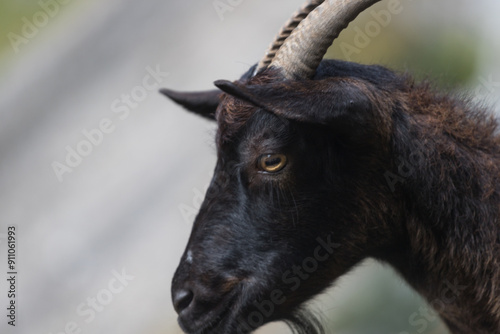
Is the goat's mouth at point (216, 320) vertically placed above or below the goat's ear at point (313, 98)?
below

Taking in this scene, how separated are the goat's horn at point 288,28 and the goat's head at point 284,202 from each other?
0.15 meters

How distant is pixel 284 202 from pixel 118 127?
336 inches

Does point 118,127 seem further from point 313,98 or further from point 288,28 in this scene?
point 313,98

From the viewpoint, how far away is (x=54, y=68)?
499 inches

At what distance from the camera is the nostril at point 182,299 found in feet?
13.7

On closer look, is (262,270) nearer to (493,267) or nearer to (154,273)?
(493,267)

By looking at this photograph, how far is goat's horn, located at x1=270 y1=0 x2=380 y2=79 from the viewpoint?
4.17m

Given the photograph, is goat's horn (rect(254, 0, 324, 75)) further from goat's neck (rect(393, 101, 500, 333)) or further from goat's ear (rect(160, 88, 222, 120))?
goat's neck (rect(393, 101, 500, 333))

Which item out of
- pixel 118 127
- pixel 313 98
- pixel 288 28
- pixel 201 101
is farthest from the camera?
pixel 118 127

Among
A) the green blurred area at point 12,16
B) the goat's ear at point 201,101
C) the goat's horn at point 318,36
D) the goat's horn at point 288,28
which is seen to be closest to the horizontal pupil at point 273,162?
the goat's horn at point 318,36

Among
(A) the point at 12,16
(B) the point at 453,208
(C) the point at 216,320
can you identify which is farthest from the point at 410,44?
(C) the point at 216,320

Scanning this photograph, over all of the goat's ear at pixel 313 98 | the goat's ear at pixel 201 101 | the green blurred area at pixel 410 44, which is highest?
the goat's ear at pixel 313 98

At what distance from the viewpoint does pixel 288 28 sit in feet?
14.6

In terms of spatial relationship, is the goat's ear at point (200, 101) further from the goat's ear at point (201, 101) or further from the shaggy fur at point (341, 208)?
the shaggy fur at point (341, 208)
